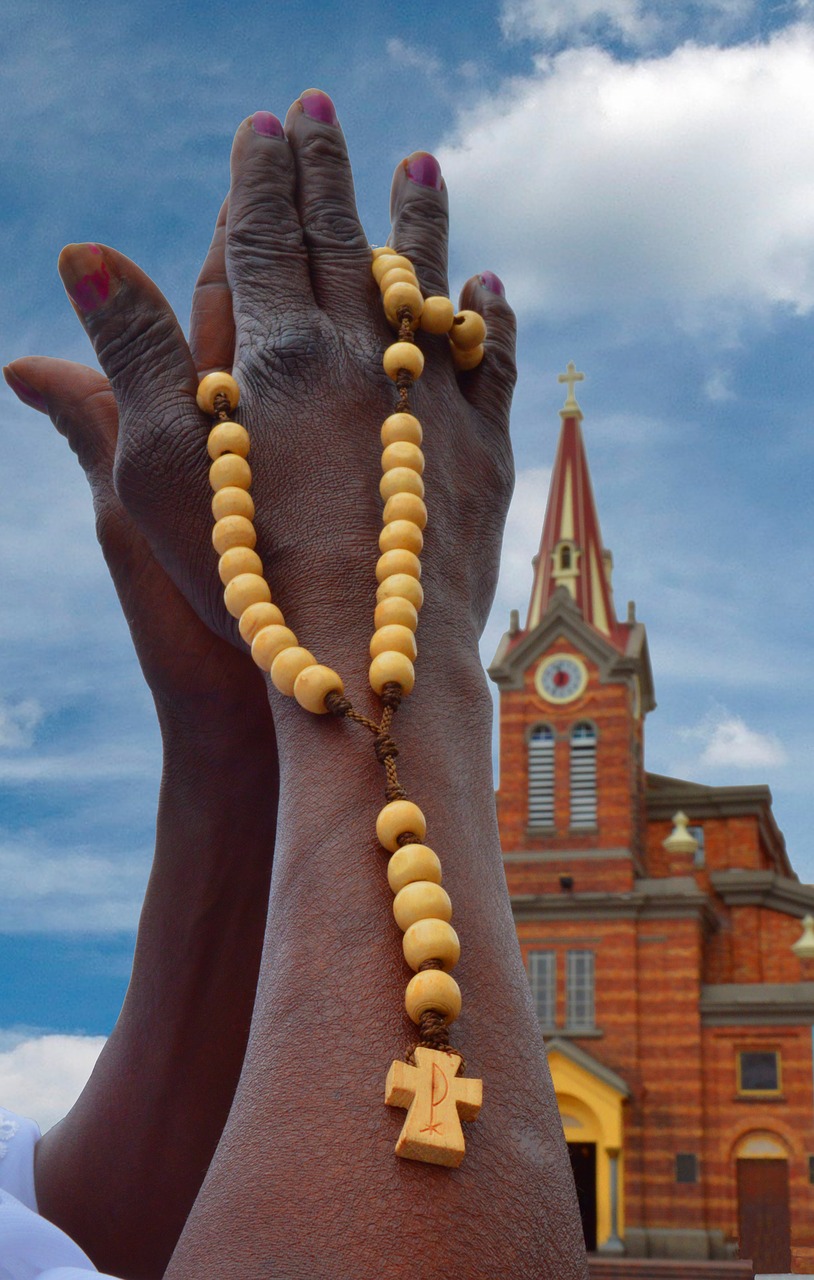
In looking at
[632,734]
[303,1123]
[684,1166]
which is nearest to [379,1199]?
[303,1123]

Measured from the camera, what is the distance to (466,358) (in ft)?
5.96

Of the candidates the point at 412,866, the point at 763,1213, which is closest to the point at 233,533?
the point at 412,866

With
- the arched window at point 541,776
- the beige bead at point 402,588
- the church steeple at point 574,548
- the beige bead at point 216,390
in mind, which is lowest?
the beige bead at point 402,588

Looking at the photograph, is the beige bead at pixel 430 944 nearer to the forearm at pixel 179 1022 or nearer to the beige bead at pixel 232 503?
the beige bead at pixel 232 503

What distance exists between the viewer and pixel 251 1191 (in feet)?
3.50

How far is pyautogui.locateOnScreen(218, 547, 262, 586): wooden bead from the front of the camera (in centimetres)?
150

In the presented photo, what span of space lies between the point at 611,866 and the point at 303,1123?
1920 centimetres

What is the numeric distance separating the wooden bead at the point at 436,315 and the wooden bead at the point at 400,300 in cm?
3

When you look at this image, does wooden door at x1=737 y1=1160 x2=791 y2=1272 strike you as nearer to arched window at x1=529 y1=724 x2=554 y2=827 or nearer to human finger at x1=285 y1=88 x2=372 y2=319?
arched window at x1=529 y1=724 x2=554 y2=827

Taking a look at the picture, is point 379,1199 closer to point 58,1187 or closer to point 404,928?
point 404,928

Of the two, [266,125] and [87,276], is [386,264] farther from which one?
[87,276]

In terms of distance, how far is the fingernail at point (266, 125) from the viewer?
179cm

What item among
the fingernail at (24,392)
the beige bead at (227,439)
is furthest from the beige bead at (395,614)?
the fingernail at (24,392)

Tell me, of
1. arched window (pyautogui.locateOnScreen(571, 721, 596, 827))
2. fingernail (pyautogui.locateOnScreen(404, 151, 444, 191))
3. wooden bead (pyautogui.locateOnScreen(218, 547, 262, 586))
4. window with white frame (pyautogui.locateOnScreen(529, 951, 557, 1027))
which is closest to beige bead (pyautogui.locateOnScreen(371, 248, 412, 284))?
fingernail (pyautogui.locateOnScreen(404, 151, 444, 191))
